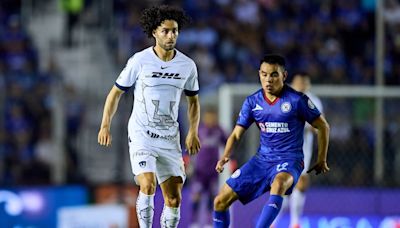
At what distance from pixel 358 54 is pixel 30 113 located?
20.4ft

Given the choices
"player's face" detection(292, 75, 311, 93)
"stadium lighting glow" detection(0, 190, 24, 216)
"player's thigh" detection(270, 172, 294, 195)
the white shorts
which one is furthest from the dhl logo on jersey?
"stadium lighting glow" detection(0, 190, 24, 216)

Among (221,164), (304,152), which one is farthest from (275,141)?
(304,152)

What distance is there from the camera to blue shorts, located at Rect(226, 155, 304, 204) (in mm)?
10414

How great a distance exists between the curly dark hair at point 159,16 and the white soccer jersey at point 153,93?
241mm

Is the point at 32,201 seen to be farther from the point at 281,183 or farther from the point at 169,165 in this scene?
the point at 281,183

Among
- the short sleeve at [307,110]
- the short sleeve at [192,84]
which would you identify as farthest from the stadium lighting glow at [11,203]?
the short sleeve at [307,110]

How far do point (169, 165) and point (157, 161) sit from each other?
0.12m

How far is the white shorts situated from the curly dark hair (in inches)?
41.8

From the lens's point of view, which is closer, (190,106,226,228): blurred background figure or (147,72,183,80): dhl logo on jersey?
(147,72,183,80): dhl logo on jersey

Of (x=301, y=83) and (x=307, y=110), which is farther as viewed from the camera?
(x=301, y=83)

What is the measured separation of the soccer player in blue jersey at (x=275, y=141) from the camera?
1036 cm

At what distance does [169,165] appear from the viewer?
33.3 ft

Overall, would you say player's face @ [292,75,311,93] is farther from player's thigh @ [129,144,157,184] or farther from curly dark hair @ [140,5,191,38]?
player's thigh @ [129,144,157,184]

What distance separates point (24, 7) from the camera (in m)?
19.2
